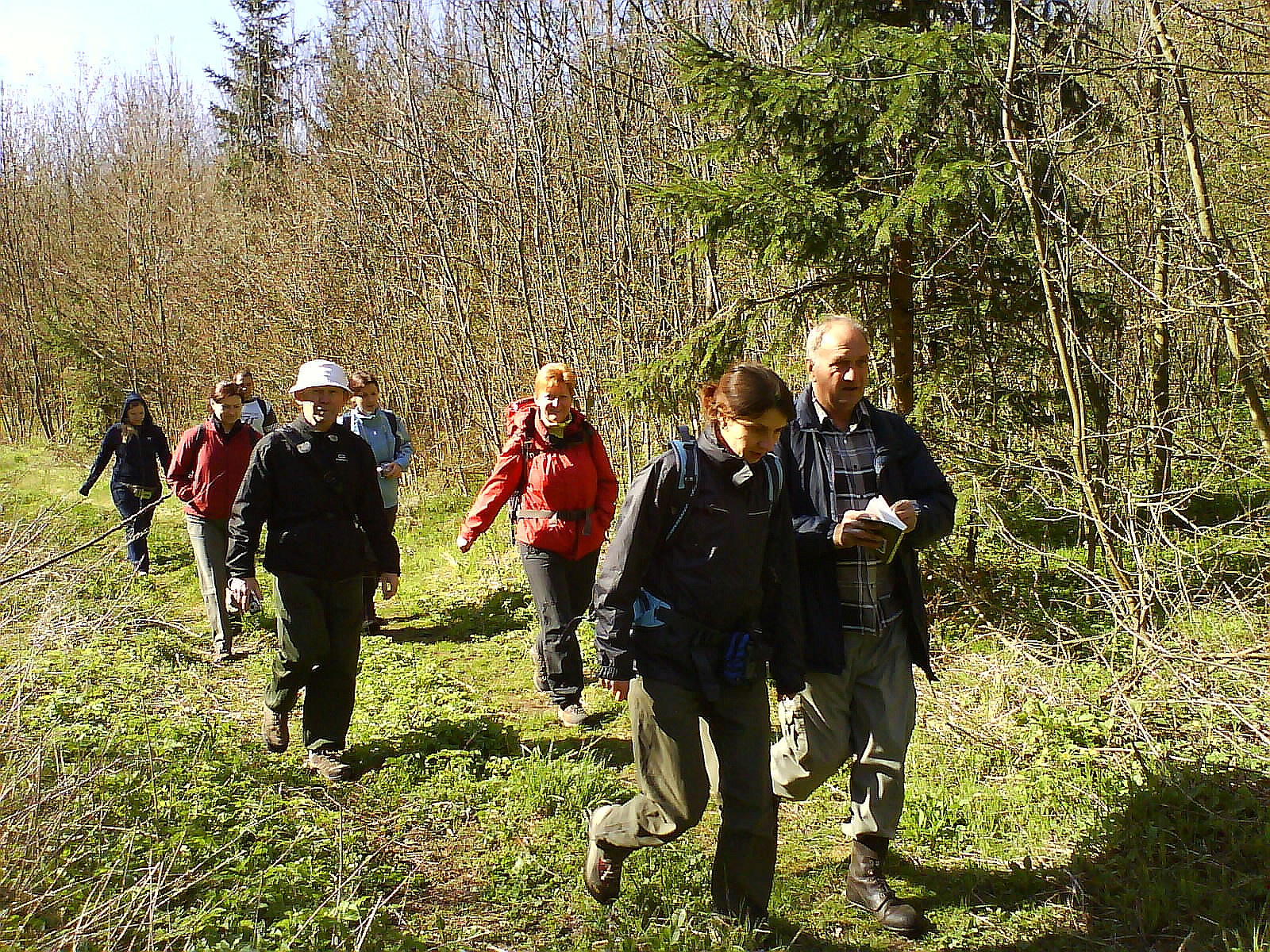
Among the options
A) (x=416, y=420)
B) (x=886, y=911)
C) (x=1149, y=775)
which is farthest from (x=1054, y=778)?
(x=416, y=420)

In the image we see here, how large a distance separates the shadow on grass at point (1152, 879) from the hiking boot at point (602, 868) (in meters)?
0.71

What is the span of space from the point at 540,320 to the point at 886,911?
9.67 meters

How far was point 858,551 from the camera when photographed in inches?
150

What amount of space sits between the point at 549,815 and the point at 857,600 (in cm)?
200

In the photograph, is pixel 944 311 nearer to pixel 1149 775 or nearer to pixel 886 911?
pixel 1149 775

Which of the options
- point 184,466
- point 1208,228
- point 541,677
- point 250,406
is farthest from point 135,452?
point 1208,228

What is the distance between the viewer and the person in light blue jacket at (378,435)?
8680 millimetres

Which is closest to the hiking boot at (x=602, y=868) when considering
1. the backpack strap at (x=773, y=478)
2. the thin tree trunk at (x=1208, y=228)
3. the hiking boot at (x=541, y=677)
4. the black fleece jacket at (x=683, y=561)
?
the black fleece jacket at (x=683, y=561)

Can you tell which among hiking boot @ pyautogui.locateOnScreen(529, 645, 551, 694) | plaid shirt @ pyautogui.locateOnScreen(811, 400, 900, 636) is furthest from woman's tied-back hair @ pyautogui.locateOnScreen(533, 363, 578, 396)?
plaid shirt @ pyautogui.locateOnScreen(811, 400, 900, 636)

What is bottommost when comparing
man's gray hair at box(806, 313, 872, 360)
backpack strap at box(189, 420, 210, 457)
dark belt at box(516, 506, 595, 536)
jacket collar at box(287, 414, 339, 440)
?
dark belt at box(516, 506, 595, 536)

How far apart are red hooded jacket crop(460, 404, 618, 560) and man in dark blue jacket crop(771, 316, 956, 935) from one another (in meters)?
2.40

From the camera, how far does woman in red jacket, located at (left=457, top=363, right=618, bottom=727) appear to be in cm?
612

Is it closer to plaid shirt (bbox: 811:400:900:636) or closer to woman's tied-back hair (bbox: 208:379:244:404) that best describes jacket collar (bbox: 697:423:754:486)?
plaid shirt (bbox: 811:400:900:636)

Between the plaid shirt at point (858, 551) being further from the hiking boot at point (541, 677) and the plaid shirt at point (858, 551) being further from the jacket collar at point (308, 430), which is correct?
the hiking boot at point (541, 677)
